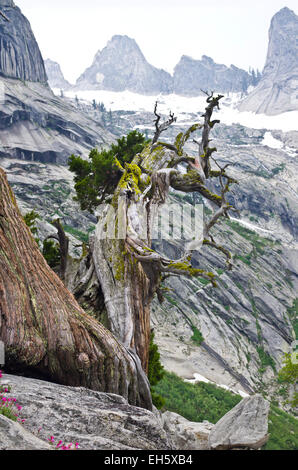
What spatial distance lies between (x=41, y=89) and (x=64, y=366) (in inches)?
5192

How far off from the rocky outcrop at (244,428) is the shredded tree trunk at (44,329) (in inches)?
187

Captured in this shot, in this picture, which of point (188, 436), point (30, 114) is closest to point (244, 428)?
point (188, 436)

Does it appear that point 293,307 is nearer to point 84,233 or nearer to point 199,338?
point 199,338

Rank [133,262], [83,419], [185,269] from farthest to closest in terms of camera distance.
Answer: [133,262] → [185,269] → [83,419]

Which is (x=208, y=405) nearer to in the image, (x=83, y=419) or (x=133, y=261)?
(x=133, y=261)

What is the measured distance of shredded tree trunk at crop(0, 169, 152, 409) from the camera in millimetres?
5930

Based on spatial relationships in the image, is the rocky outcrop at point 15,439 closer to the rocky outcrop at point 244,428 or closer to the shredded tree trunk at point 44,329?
the shredded tree trunk at point 44,329

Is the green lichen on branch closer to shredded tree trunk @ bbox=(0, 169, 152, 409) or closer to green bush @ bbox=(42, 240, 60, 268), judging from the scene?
shredded tree trunk @ bbox=(0, 169, 152, 409)

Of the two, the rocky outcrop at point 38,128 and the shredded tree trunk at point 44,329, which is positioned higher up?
the rocky outcrop at point 38,128

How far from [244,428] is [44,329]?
789 centimetres

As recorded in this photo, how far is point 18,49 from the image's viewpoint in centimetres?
11306

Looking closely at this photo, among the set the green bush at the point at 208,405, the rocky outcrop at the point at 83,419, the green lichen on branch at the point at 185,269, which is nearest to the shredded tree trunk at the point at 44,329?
the rocky outcrop at the point at 83,419

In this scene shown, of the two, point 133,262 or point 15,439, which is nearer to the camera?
point 15,439

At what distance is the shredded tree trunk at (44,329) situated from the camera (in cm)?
593
